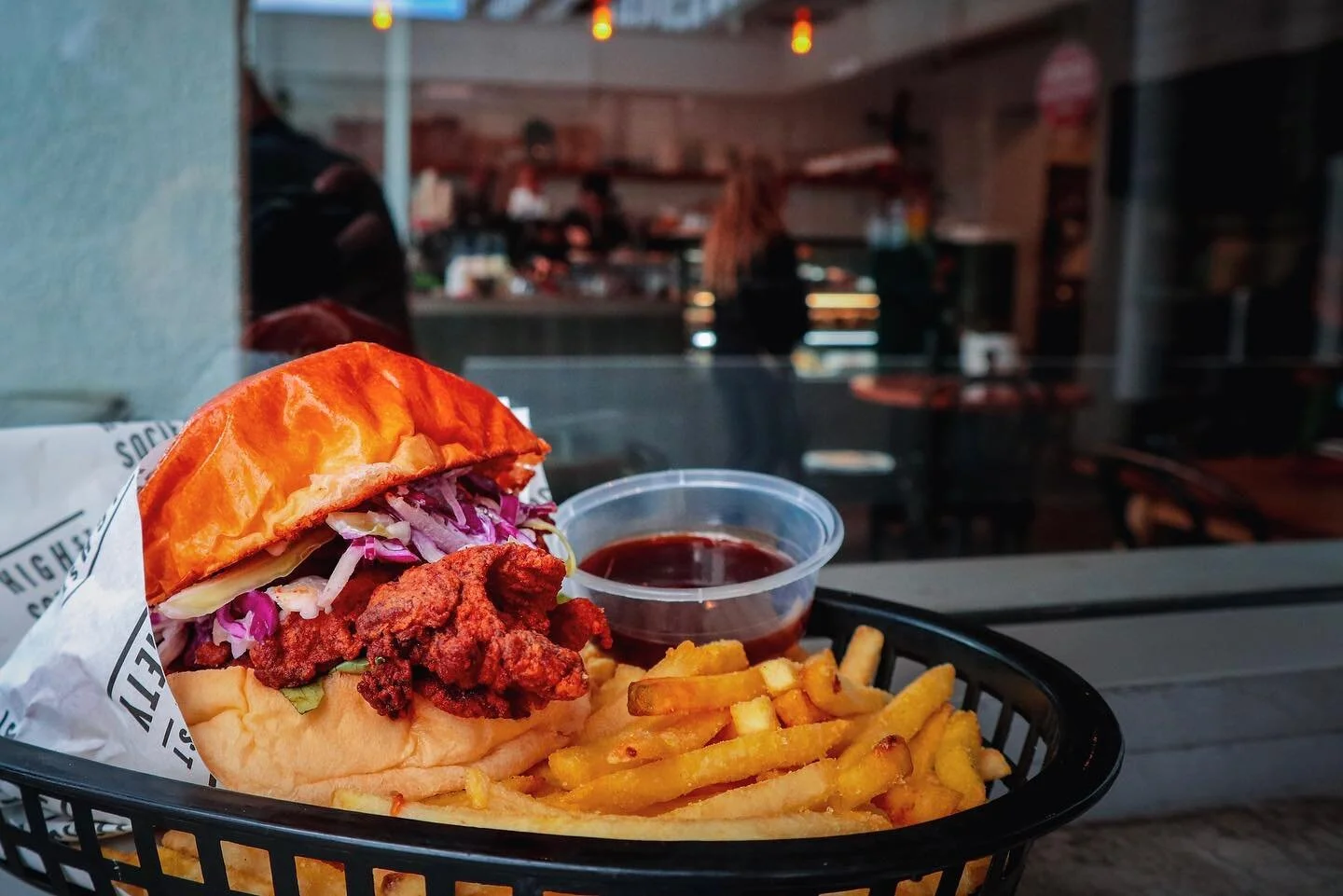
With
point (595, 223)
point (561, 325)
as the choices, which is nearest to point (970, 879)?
point (561, 325)

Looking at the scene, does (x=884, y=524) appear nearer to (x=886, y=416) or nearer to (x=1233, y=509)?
(x=886, y=416)

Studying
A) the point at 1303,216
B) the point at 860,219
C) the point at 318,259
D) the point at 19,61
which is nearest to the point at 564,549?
the point at 318,259

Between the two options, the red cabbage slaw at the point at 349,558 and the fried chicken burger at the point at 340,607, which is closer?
the fried chicken burger at the point at 340,607

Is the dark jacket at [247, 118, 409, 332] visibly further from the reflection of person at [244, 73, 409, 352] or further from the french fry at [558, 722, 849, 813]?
the french fry at [558, 722, 849, 813]

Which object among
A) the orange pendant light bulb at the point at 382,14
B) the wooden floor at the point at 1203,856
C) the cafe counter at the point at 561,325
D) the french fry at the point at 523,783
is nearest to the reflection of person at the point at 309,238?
the french fry at the point at 523,783

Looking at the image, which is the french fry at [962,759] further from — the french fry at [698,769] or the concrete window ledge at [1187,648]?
the concrete window ledge at [1187,648]

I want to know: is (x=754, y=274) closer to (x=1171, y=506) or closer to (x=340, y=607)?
(x=1171, y=506)

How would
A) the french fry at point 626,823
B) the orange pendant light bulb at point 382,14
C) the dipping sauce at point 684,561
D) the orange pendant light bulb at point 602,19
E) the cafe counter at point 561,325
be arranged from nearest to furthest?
the french fry at point 626,823, the dipping sauce at point 684,561, the cafe counter at point 561,325, the orange pendant light bulb at point 602,19, the orange pendant light bulb at point 382,14
